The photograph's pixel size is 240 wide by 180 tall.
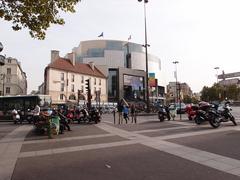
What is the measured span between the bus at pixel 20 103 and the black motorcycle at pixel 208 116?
1695 centimetres

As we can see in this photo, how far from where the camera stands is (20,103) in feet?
92.3

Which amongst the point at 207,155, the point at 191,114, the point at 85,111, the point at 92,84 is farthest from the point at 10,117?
the point at 92,84

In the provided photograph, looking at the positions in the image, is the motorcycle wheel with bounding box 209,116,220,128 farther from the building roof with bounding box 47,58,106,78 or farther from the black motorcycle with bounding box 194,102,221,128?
the building roof with bounding box 47,58,106,78

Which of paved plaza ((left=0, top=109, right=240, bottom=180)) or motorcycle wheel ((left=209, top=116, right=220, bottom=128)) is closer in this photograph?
paved plaza ((left=0, top=109, right=240, bottom=180))

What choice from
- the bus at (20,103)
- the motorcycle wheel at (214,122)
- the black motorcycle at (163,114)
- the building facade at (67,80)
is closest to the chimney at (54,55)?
the building facade at (67,80)

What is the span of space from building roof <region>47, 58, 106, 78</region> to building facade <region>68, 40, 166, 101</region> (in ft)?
14.4

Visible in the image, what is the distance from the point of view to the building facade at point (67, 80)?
206ft

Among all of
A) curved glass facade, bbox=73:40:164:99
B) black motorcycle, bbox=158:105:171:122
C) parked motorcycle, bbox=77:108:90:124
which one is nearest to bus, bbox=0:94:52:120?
parked motorcycle, bbox=77:108:90:124

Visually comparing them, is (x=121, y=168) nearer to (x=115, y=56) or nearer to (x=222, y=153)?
(x=222, y=153)

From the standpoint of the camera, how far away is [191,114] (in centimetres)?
2047

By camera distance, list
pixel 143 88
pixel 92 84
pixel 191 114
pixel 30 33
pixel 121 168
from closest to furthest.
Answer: pixel 121 168 → pixel 30 33 → pixel 191 114 → pixel 92 84 → pixel 143 88

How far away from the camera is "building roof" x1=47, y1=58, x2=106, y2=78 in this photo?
217 feet

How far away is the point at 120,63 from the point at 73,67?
3008 cm

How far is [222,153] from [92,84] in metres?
69.7
